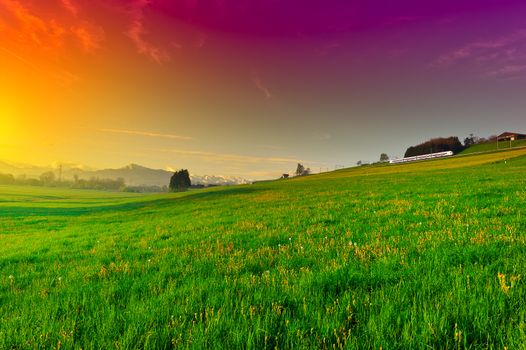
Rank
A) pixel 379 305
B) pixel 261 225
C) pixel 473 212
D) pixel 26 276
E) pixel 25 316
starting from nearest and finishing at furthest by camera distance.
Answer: pixel 379 305 < pixel 25 316 < pixel 26 276 < pixel 473 212 < pixel 261 225

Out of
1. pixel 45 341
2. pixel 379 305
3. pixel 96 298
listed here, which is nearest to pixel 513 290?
pixel 379 305

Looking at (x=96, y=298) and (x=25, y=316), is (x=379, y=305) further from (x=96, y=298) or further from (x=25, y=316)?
(x=25, y=316)

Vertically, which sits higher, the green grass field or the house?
the house

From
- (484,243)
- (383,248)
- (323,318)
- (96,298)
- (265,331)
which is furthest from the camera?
(383,248)

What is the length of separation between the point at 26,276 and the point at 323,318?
8502mm

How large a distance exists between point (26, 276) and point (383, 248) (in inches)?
383

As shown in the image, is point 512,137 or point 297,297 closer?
point 297,297

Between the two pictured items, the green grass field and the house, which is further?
the house

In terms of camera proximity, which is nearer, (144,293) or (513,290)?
(513,290)

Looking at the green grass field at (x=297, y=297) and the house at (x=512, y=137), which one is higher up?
the house at (x=512, y=137)

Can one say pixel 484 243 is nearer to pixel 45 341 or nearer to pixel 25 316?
pixel 45 341

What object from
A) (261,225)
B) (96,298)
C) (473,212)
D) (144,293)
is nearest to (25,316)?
(96,298)

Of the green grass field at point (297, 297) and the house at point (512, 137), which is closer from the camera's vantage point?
the green grass field at point (297, 297)

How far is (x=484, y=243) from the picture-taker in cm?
603
